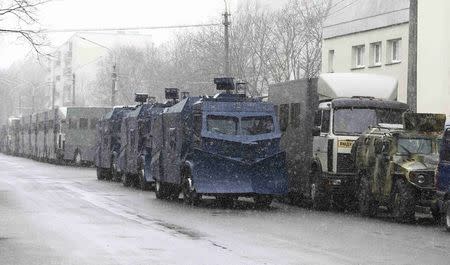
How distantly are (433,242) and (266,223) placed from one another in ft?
13.8

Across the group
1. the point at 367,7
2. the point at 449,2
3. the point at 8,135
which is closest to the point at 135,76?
the point at 8,135

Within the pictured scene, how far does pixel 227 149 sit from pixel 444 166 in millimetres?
6220

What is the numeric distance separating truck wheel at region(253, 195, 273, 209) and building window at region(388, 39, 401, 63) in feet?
62.0

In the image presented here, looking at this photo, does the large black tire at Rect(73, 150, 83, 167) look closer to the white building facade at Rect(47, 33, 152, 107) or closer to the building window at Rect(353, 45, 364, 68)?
the building window at Rect(353, 45, 364, 68)

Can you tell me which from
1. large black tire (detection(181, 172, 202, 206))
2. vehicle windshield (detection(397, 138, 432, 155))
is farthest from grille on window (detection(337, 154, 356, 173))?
large black tire (detection(181, 172, 202, 206))

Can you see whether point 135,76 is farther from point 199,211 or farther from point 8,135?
point 199,211

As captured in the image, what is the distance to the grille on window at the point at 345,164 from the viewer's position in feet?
77.8

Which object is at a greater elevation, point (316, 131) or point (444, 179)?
point (316, 131)

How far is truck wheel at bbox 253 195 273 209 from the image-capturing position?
24.7m

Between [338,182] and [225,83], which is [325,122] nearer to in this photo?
[338,182]

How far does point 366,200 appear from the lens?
22.2 metres

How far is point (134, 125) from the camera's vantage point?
34.6 metres

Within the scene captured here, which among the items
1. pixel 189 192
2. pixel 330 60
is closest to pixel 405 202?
pixel 189 192

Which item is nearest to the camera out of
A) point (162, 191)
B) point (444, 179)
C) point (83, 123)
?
point (444, 179)
